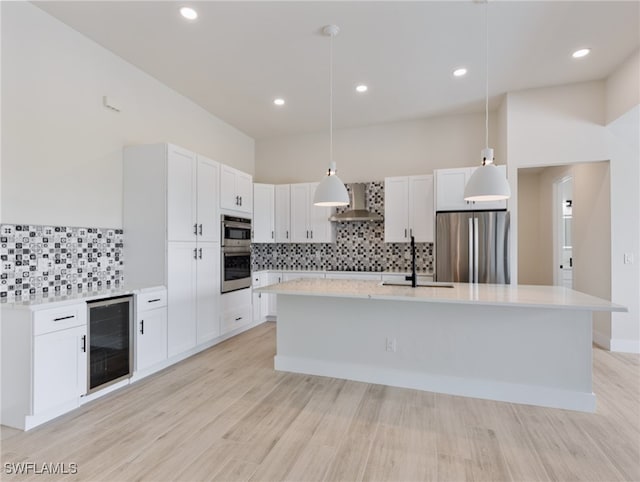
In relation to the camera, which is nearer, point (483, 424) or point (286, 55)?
point (483, 424)

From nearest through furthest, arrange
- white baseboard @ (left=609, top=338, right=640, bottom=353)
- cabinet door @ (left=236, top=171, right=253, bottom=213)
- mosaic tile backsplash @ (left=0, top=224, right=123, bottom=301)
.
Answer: mosaic tile backsplash @ (left=0, top=224, right=123, bottom=301) < white baseboard @ (left=609, top=338, right=640, bottom=353) < cabinet door @ (left=236, top=171, right=253, bottom=213)

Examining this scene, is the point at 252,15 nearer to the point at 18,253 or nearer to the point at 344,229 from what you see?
the point at 18,253

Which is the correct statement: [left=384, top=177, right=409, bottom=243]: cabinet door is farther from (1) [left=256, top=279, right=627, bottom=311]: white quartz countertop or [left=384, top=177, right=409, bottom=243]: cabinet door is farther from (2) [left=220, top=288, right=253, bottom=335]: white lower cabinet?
(2) [left=220, top=288, right=253, bottom=335]: white lower cabinet

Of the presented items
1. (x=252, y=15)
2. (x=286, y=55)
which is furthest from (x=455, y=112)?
(x=252, y=15)

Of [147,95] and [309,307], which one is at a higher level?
[147,95]

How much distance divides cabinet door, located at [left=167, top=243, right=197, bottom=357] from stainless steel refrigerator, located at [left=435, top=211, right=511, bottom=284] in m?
3.10

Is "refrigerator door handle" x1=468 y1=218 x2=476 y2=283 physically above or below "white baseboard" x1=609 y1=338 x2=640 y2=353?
above

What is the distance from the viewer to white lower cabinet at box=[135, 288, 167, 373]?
10.3 feet

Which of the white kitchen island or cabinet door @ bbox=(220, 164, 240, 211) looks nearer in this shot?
the white kitchen island

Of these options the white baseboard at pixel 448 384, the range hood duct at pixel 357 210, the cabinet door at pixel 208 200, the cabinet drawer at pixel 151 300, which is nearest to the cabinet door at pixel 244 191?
the cabinet door at pixel 208 200

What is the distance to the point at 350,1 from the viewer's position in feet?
8.65

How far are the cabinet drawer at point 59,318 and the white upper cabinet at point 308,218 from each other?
3.34m

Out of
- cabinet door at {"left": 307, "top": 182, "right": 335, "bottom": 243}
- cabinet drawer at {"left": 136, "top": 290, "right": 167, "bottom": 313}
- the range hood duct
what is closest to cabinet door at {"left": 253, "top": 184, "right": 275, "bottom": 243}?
cabinet door at {"left": 307, "top": 182, "right": 335, "bottom": 243}

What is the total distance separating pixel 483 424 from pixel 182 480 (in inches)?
78.3
